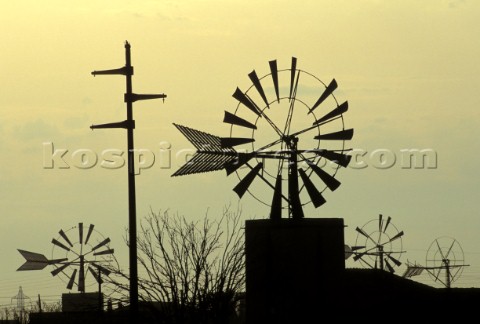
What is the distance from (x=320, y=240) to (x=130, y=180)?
10.2m

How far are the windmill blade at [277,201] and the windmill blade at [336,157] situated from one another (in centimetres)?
136

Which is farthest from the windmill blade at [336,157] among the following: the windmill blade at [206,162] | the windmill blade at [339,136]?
the windmill blade at [206,162]

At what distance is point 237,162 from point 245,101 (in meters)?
1.75

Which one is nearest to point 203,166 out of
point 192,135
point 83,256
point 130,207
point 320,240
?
point 192,135

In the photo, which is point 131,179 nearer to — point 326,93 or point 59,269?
point 326,93

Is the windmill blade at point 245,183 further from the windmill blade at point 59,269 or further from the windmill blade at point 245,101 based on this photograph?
the windmill blade at point 59,269

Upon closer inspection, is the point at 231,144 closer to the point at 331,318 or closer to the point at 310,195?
the point at 310,195

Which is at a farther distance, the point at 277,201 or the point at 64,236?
the point at 64,236

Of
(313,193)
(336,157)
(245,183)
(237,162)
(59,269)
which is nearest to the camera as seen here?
(245,183)

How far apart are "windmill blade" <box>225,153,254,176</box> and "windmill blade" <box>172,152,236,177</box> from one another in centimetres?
9

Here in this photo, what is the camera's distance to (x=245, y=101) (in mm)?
40656

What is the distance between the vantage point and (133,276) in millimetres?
31969

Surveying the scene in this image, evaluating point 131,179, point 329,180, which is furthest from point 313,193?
point 131,179

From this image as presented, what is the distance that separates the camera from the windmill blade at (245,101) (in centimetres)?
4056
